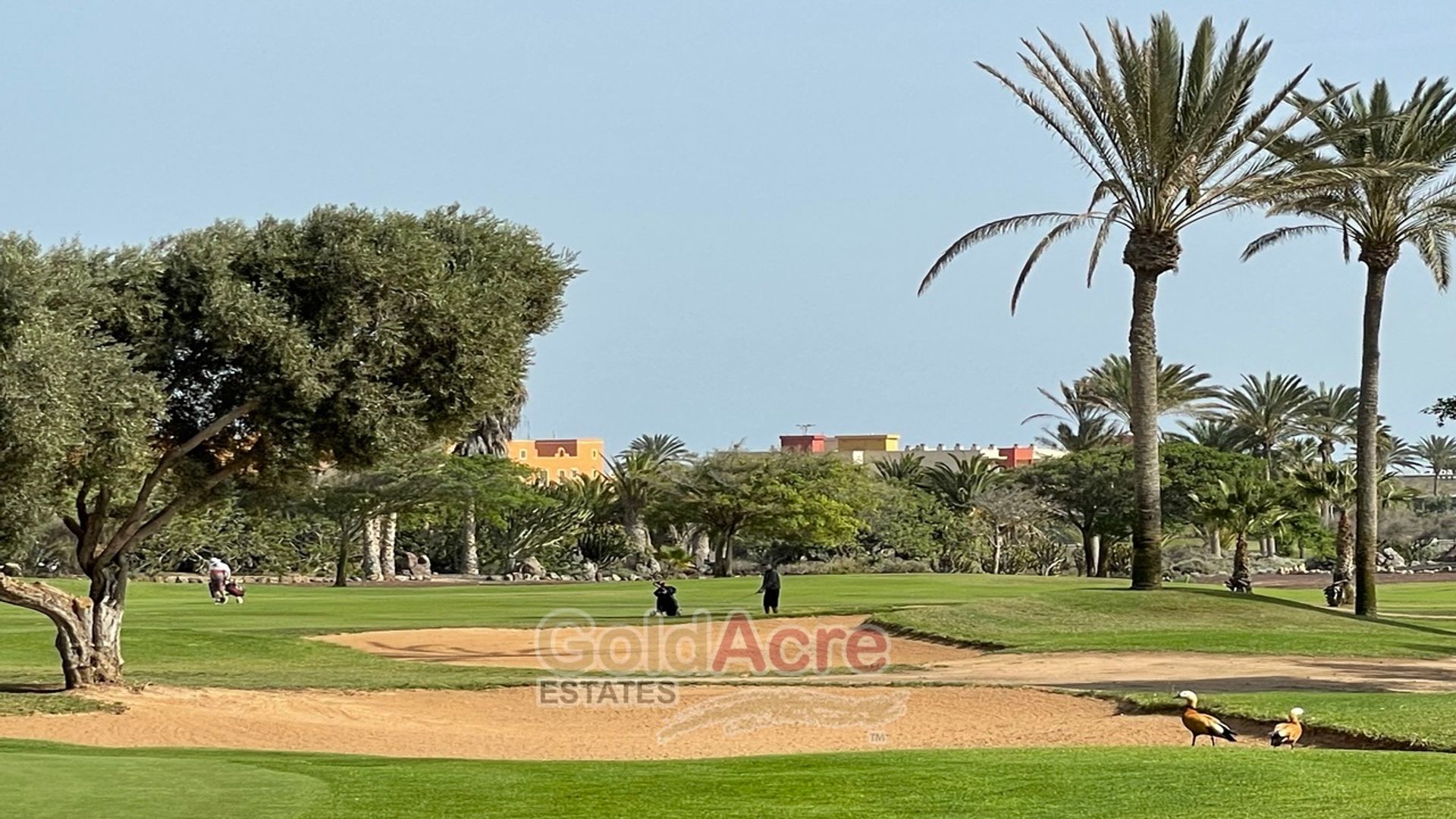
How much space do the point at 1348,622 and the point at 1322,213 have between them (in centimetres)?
921

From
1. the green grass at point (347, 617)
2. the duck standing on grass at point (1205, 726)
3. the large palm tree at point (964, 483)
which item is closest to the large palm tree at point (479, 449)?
the green grass at point (347, 617)

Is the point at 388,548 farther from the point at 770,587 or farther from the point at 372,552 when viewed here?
the point at 770,587

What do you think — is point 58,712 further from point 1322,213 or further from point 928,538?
point 928,538

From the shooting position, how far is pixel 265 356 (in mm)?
21484

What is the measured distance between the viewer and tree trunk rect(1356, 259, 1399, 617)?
39312 mm

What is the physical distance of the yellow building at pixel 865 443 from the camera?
170 metres

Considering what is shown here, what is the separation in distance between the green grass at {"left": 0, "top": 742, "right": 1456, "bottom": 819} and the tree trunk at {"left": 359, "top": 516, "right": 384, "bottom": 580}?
5816 centimetres

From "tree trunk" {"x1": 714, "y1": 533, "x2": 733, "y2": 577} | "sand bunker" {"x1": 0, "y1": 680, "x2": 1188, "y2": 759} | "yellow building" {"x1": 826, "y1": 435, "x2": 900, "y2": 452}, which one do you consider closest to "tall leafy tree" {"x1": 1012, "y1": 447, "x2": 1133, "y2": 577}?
"tree trunk" {"x1": 714, "y1": 533, "x2": 733, "y2": 577}

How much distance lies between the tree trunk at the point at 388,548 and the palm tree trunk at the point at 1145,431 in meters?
42.8

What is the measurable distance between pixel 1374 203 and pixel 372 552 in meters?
47.1

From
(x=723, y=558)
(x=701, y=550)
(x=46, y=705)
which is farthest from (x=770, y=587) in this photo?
(x=701, y=550)

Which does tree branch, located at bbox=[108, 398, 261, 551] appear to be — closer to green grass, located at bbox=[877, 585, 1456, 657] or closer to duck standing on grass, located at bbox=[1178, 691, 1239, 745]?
duck standing on grass, located at bbox=[1178, 691, 1239, 745]

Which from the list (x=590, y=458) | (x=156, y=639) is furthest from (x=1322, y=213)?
(x=590, y=458)

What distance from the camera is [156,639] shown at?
31734mm
